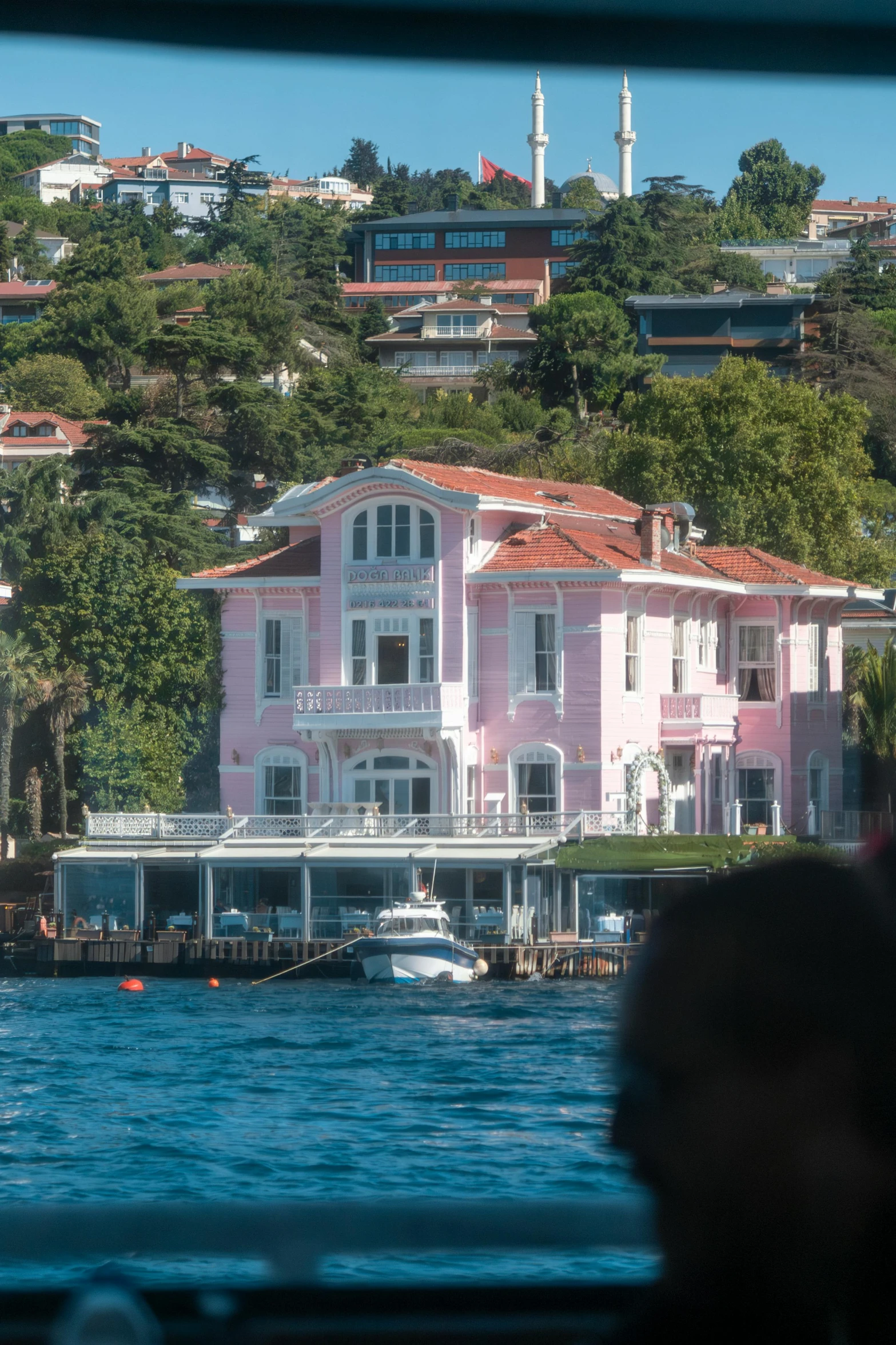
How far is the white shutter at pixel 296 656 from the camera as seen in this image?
27.6m

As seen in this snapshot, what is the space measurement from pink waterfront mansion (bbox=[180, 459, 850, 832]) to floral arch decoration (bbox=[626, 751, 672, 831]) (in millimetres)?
36

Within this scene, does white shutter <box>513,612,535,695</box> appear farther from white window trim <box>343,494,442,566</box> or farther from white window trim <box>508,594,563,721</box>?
white window trim <box>343,494,442,566</box>

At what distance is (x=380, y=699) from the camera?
85.5ft

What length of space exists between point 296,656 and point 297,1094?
10.1m

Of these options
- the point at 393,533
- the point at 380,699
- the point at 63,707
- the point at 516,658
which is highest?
the point at 393,533

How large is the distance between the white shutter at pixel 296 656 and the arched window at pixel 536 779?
12.6ft

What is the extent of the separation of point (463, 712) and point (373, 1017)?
539 centimetres

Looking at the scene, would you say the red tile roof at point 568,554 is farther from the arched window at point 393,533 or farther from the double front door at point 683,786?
the double front door at point 683,786

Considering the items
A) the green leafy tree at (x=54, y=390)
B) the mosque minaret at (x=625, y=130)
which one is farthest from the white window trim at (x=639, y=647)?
the mosque minaret at (x=625, y=130)

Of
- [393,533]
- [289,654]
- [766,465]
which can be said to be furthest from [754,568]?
[289,654]

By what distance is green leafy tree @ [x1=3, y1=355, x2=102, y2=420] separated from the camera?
1371 inches

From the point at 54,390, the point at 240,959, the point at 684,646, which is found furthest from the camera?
the point at 54,390

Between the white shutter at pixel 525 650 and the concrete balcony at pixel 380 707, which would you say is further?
the white shutter at pixel 525 650

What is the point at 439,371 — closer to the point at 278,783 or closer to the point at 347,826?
the point at 278,783
